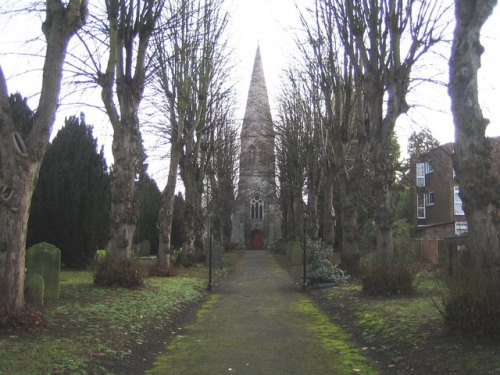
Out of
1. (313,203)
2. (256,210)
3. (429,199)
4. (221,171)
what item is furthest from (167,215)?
(256,210)

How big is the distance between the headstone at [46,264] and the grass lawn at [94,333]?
0.40 meters

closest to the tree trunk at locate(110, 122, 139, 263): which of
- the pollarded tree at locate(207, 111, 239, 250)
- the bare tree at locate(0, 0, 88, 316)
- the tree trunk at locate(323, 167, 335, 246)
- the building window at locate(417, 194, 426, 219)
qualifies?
the bare tree at locate(0, 0, 88, 316)

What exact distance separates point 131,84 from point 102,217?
866 cm

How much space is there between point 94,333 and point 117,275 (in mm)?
5975

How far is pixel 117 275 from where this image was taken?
1395 cm

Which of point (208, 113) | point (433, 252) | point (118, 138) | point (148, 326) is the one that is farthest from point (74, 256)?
point (433, 252)

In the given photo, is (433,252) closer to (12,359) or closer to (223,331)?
(223,331)

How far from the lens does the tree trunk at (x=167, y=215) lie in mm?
19641

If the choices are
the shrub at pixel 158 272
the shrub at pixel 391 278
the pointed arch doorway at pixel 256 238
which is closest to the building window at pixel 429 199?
the pointed arch doorway at pixel 256 238

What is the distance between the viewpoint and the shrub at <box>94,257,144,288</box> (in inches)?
547

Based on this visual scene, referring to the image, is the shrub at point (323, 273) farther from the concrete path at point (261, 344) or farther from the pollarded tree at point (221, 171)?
the pollarded tree at point (221, 171)

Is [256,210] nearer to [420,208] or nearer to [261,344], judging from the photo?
[420,208]

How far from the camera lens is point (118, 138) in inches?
574

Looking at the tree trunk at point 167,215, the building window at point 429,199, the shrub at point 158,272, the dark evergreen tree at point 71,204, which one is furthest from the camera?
the building window at point 429,199
